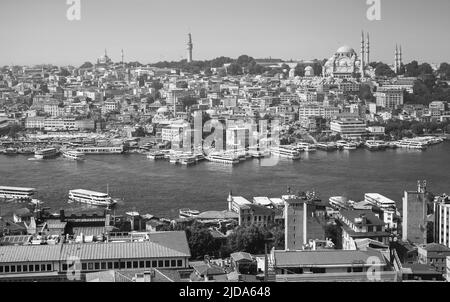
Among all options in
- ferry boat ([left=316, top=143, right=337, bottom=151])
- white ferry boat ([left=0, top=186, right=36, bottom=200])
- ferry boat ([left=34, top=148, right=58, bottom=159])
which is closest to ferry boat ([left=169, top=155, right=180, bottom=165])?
ferry boat ([left=34, top=148, right=58, bottom=159])

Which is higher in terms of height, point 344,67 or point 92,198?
point 344,67

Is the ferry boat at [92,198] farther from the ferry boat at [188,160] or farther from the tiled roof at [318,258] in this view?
the tiled roof at [318,258]

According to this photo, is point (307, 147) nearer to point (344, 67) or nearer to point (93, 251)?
point (344, 67)

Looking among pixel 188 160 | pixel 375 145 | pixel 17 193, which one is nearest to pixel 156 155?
pixel 188 160

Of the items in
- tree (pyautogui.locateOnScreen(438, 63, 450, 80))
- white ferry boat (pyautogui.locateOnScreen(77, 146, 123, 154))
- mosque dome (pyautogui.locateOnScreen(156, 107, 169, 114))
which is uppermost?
tree (pyautogui.locateOnScreen(438, 63, 450, 80))

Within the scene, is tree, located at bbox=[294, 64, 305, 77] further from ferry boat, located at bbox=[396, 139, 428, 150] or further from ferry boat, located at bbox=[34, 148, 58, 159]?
ferry boat, located at bbox=[34, 148, 58, 159]
